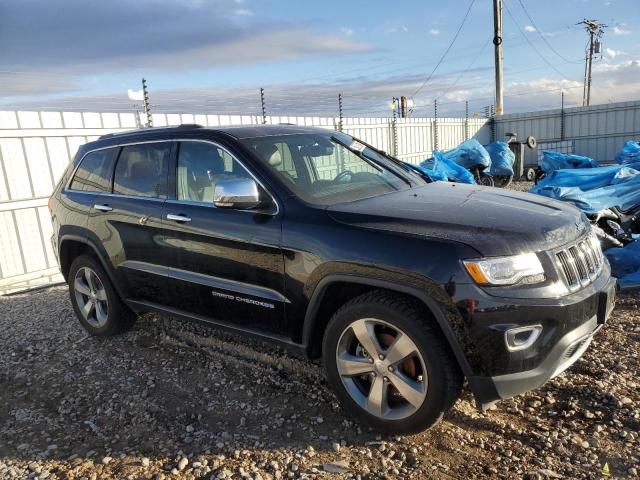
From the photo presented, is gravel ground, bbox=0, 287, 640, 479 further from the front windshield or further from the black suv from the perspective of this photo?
the front windshield

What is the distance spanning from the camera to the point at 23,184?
6.98 m

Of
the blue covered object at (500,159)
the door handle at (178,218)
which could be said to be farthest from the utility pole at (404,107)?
the door handle at (178,218)

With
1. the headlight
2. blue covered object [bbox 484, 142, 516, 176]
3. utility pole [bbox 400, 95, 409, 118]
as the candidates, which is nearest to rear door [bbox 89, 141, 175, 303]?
the headlight

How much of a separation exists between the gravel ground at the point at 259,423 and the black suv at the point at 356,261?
0.94 ft

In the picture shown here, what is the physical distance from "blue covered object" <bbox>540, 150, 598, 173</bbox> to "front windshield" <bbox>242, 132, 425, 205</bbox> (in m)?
10.4

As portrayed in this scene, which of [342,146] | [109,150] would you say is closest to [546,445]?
[342,146]

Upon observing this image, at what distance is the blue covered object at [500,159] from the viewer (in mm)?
14703

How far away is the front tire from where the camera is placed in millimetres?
2684

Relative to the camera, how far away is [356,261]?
2.82 meters

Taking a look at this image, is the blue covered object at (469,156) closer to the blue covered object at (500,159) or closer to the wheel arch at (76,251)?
the blue covered object at (500,159)

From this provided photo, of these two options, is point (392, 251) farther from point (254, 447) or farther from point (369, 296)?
point (254, 447)

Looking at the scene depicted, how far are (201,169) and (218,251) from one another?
27.1 inches

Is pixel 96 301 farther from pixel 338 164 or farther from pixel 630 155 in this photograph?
pixel 630 155

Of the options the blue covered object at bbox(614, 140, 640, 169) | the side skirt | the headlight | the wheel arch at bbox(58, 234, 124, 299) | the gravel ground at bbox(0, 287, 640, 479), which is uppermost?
the headlight
